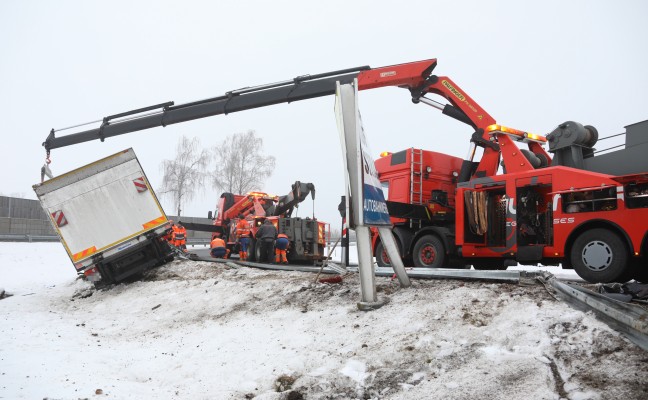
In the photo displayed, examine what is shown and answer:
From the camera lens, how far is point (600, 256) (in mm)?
6340

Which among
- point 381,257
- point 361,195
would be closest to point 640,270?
point 361,195

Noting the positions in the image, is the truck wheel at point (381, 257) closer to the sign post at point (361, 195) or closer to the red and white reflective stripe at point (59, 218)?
the sign post at point (361, 195)

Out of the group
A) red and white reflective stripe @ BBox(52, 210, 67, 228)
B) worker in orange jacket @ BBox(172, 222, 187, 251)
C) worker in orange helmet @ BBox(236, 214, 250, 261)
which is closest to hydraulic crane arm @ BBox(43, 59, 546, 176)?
red and white reflective stripe @ BBox(52, 210, 67, 228)

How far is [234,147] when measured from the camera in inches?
1695

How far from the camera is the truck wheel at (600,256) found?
20.1 ft

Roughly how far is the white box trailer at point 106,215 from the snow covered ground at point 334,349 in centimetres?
318

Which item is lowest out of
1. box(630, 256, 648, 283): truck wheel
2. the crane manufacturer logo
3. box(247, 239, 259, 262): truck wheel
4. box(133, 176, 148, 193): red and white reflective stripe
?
box(247, 239, 259, 262): truck wheel

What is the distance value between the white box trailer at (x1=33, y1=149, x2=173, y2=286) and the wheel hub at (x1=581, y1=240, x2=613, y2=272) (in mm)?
9244

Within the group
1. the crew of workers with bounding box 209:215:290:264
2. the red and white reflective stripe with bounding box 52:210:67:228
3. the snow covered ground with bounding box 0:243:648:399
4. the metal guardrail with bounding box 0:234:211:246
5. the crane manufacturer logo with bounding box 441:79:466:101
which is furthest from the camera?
the metal guardrail with bounding box 0:234:211:246

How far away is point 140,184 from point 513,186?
8.69 metres

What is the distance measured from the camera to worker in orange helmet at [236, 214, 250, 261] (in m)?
15.0

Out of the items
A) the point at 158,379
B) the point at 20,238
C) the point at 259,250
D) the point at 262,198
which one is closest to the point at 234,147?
the point at 20,238

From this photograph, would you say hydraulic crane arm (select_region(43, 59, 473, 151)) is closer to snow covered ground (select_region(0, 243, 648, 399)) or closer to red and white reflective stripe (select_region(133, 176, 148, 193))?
red and white reflective stripe (select_region(133, 176, 148, 193))

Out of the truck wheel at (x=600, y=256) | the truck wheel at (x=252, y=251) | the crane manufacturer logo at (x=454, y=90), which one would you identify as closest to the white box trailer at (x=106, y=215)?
the truck wheel at (x=252, y=251)
